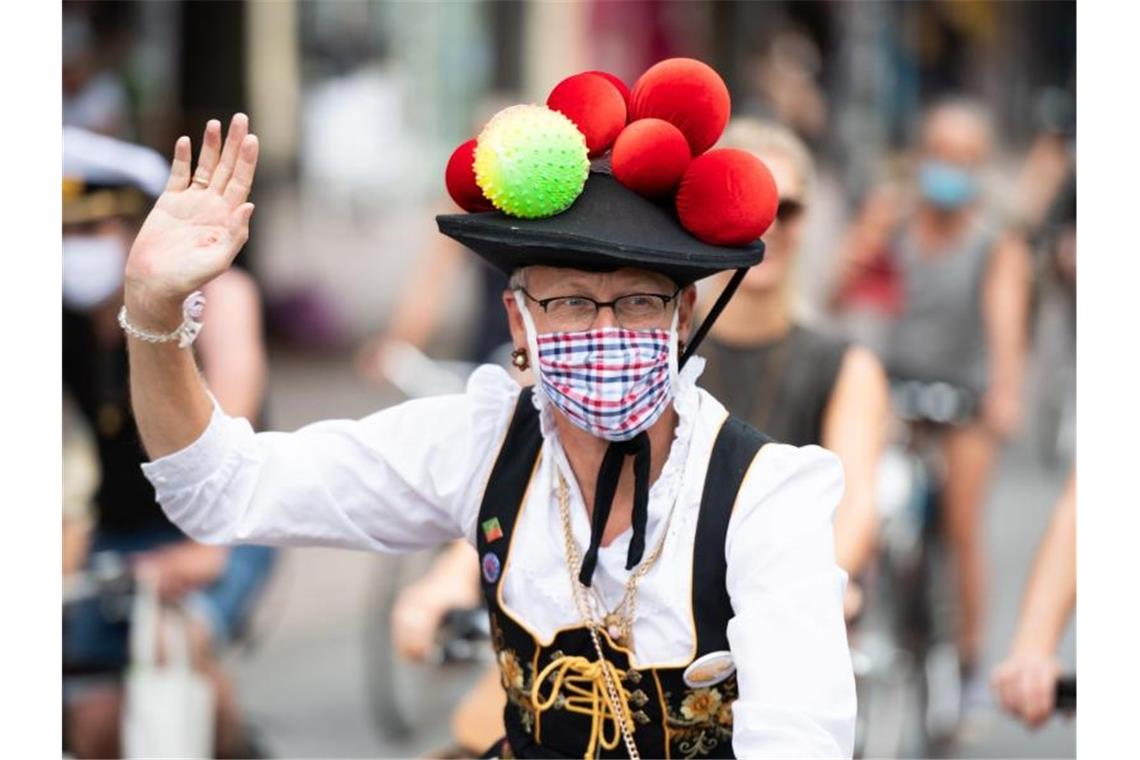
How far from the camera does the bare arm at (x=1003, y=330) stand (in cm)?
828

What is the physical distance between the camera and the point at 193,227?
117 inches

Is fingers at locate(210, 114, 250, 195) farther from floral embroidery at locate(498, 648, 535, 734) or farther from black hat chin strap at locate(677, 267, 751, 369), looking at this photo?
floral embroidery at locate(498, 648, 535, 734)

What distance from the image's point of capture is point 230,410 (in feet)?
17.8

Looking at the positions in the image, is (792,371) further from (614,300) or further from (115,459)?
(115,459)

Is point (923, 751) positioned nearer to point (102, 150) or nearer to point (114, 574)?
point (114, 574)

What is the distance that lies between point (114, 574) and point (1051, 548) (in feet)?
8.79

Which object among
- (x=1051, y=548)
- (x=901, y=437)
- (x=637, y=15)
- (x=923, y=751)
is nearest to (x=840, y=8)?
(x=637, y=15)

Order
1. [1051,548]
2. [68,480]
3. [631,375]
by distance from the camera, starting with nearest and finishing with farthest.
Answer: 1. [631,375]
2. [1051,548]
3. [68,480]

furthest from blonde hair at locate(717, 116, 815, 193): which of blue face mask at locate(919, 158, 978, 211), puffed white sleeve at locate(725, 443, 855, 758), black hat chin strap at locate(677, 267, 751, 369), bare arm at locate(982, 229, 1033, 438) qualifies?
blue face mask at locate(919, 158, 978, 211)

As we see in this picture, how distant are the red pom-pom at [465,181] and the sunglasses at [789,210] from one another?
6.11ft

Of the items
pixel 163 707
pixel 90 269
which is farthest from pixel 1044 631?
pixel 90 269

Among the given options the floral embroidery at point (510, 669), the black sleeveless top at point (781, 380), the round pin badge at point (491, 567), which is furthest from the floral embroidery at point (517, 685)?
the black sleeveless top at point (781, 380)

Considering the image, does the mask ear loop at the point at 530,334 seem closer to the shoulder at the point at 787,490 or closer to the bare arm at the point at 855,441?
the shoulder at the point at 787,490

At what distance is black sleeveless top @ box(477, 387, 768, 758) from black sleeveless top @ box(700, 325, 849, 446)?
160cm
